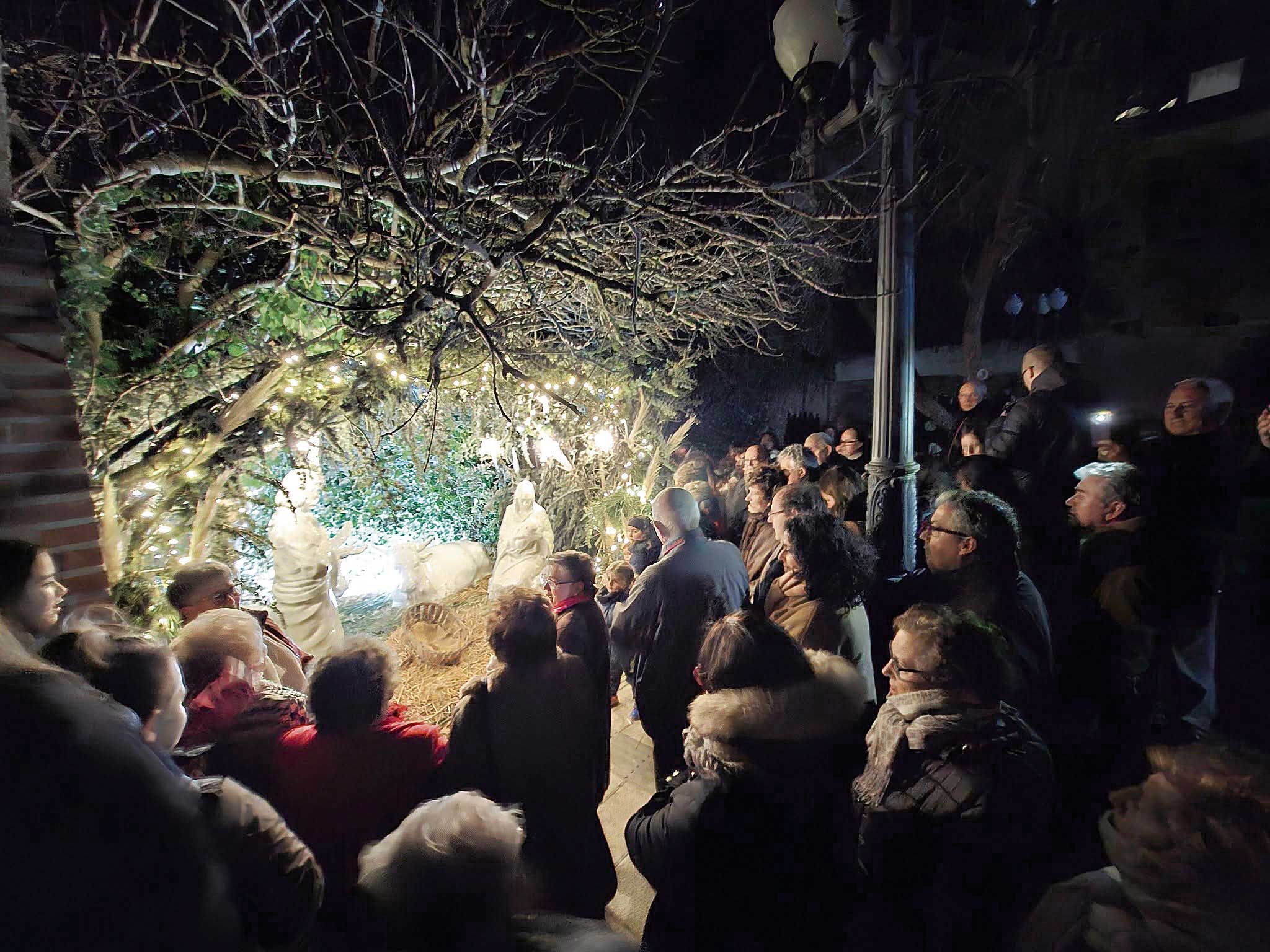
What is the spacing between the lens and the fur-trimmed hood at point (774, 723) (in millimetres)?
1528

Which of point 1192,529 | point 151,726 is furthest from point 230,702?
point 1192,529

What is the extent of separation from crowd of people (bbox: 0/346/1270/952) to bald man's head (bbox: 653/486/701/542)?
0.24 m

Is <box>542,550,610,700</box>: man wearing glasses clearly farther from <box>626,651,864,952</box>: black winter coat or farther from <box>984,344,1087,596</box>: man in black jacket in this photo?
<box>984,344,1087,596</box>: man in black jacket

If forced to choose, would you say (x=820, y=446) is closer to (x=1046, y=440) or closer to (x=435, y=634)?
(x=1046, y=440)

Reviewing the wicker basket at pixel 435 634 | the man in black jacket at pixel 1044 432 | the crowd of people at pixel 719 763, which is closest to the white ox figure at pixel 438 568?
the wicker basket at pixel 435 634

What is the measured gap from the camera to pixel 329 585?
14.8 ft

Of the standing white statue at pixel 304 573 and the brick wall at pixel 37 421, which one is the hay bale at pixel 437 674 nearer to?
the standing white statue at pixel 304 573

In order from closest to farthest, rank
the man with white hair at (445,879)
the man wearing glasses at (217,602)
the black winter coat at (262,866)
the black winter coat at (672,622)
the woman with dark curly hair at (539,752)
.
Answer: the man with white hair at (445,879)
the black winter coat at (262,866)
the woman with dark curly hair at (539,752)
the man wearing glasses at (217,602)
the black winter coat at (672,622)

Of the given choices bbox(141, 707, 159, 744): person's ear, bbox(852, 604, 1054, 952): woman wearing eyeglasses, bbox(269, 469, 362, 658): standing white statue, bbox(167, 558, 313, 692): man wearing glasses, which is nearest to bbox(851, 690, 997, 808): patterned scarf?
bbox(852, 604, 1054, 952): woman wearing eyeglasses

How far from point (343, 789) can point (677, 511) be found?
2205mm

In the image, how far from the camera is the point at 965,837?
1.49 metres

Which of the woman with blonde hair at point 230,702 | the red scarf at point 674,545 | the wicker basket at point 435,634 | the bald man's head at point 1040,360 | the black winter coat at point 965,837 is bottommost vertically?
the wicker basket at point 435,634

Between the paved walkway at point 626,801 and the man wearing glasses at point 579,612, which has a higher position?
the man wearing glasses at point 579,612

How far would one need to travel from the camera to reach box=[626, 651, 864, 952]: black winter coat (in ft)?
4.96
